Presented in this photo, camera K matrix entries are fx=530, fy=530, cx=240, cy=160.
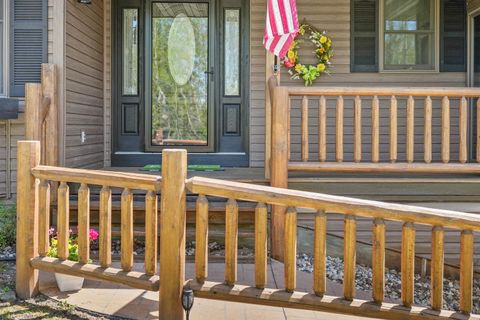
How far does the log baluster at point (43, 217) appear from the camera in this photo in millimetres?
3297

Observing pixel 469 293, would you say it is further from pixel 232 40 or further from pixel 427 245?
pixel 232 40

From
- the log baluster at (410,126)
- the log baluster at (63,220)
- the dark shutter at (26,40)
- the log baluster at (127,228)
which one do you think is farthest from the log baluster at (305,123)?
the dark shutter at (26,40)

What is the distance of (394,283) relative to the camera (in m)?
4.57

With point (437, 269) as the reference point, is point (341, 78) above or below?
above

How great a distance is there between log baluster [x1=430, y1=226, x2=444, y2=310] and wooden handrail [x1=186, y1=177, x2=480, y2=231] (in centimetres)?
8

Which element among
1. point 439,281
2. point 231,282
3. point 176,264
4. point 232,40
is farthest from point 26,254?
point 232,40

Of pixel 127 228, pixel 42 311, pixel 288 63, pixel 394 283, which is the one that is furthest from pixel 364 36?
pixel 42 311

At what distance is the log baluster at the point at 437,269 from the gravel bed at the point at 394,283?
1.54 m

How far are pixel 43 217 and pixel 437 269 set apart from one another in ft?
7.66

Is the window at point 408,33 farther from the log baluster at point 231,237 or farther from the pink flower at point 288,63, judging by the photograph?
the log baluster at point 231,237

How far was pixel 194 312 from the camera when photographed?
3143 millimetres

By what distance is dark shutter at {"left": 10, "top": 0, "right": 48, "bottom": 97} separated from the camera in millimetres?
4984

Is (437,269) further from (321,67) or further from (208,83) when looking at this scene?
(208,83)

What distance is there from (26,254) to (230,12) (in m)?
4.30
